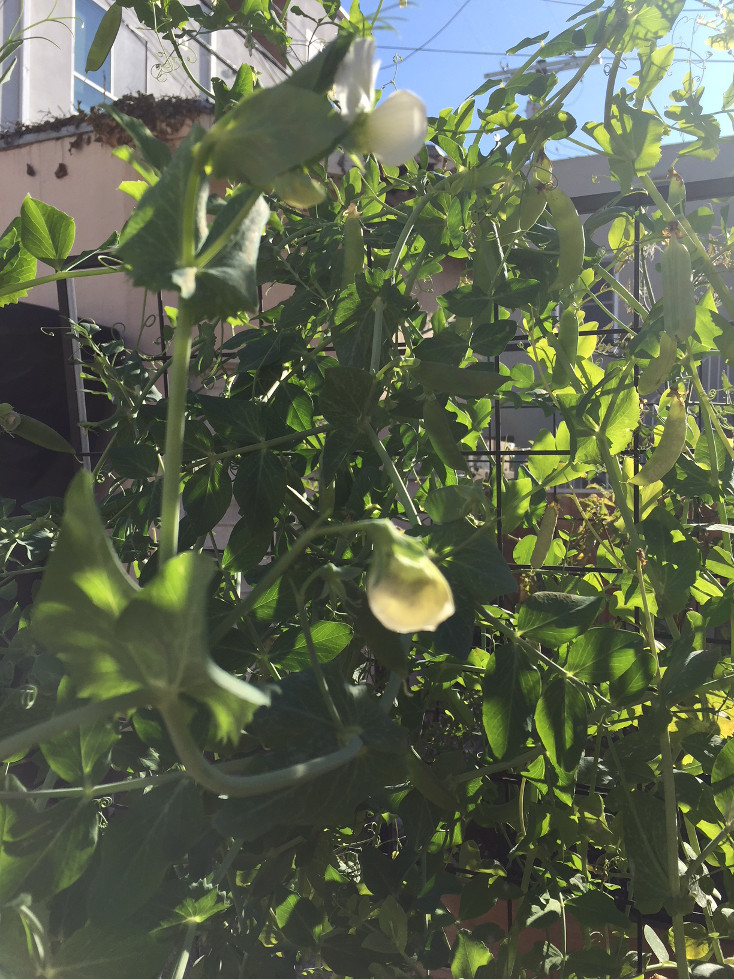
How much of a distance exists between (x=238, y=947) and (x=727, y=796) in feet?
0.90

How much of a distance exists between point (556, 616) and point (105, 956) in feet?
0.82

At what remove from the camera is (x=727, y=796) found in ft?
1.36

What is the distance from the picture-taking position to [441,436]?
0.39 meters

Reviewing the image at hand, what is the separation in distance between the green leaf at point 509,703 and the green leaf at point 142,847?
167 millimetres

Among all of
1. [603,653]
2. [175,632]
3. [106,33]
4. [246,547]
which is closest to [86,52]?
[106,33]

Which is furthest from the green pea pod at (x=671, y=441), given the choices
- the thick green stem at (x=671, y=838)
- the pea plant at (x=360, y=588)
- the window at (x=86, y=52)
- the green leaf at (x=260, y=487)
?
the window at (x=86, y=52)

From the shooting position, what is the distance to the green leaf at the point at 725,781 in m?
0.41

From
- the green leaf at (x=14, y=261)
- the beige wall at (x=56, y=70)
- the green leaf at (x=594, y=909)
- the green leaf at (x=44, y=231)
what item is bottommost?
the green leaf at (x=594, y=909)

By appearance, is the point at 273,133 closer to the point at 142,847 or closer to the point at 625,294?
the point at 142,847

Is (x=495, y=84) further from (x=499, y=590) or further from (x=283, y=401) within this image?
(x=499, y=590)

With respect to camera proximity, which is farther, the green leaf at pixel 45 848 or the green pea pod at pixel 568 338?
the green pea pod at pixel 568 338

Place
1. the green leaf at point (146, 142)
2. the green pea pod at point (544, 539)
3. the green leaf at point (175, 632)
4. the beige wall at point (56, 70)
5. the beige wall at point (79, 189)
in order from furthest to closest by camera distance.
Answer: the beige wall at point (56, 70) < the beige wall at point (79, 189) < the green pea pod at point (544, 539) < the green leaf at point (146, 142) < the green leaf at point (175, 632)

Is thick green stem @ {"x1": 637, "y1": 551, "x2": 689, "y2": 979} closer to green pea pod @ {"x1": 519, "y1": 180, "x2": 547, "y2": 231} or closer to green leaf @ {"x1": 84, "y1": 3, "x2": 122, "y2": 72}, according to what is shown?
green pea pod @ {"x1": 519, "y1": 180, "x2": 547, "y2": 231}

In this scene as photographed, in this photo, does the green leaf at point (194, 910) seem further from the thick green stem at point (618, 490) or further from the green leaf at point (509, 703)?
the thick green stem at point (618, 490)
